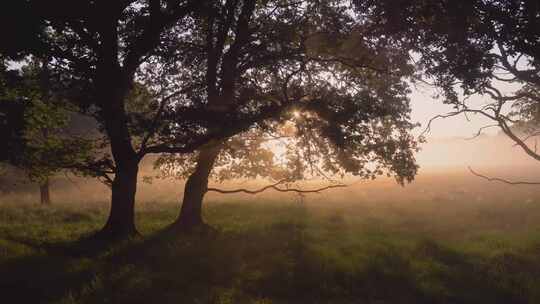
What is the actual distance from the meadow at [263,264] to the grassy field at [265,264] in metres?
0.04

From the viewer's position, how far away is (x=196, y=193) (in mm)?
16359

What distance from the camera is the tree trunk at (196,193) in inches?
627

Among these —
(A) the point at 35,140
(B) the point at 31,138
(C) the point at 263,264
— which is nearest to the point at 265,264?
(C) the point at 263,264

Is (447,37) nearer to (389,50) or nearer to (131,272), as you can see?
(389,50)

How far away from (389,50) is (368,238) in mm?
6722

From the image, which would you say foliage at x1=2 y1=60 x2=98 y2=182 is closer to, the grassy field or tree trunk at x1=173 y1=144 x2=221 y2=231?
the grassy field

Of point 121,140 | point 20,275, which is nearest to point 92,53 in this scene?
point 121,140

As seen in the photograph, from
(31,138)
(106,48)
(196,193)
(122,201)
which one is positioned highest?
(106,48)

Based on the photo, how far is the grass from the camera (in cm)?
872

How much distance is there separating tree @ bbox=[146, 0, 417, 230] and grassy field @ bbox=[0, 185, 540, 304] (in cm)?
268

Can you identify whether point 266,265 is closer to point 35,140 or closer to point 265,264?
point 265,264

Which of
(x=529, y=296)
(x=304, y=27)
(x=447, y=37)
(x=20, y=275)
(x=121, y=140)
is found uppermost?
(x=304, y=27)

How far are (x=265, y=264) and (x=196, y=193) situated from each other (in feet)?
20.4

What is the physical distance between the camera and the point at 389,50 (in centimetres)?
1191
